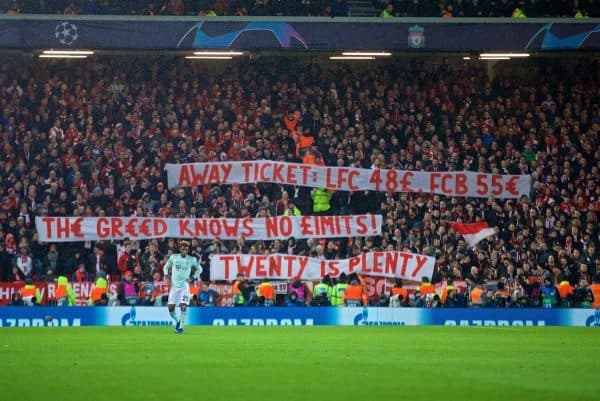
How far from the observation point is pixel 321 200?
1422 inches

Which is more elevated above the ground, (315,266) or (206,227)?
(206,227)

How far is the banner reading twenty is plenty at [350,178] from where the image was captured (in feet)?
118

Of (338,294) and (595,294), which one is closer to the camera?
(595,294)

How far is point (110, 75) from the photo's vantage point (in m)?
39.7

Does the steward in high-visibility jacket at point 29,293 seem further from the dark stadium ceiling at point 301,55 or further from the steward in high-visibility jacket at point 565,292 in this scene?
the steward in high-visibility jacket at point 565,292

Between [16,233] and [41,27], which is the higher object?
[41,27]

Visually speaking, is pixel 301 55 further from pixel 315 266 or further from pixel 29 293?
pixel 29 293

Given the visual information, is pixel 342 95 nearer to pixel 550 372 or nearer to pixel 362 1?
pixel 362 1

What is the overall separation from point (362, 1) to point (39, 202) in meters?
13.2

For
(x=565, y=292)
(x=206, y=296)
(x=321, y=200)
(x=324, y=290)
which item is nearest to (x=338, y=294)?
(x=324, y=290)

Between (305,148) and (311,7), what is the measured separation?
4844 mm

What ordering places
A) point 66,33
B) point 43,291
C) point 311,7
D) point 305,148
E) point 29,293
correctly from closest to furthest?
1. point 29,293
2. point 43,291
3. point 66,33
4. point 305,148
5. point 311,7

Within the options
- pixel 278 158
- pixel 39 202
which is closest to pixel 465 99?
pixel 278 158

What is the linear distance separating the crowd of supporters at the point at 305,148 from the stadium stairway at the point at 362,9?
2385 millimetres
